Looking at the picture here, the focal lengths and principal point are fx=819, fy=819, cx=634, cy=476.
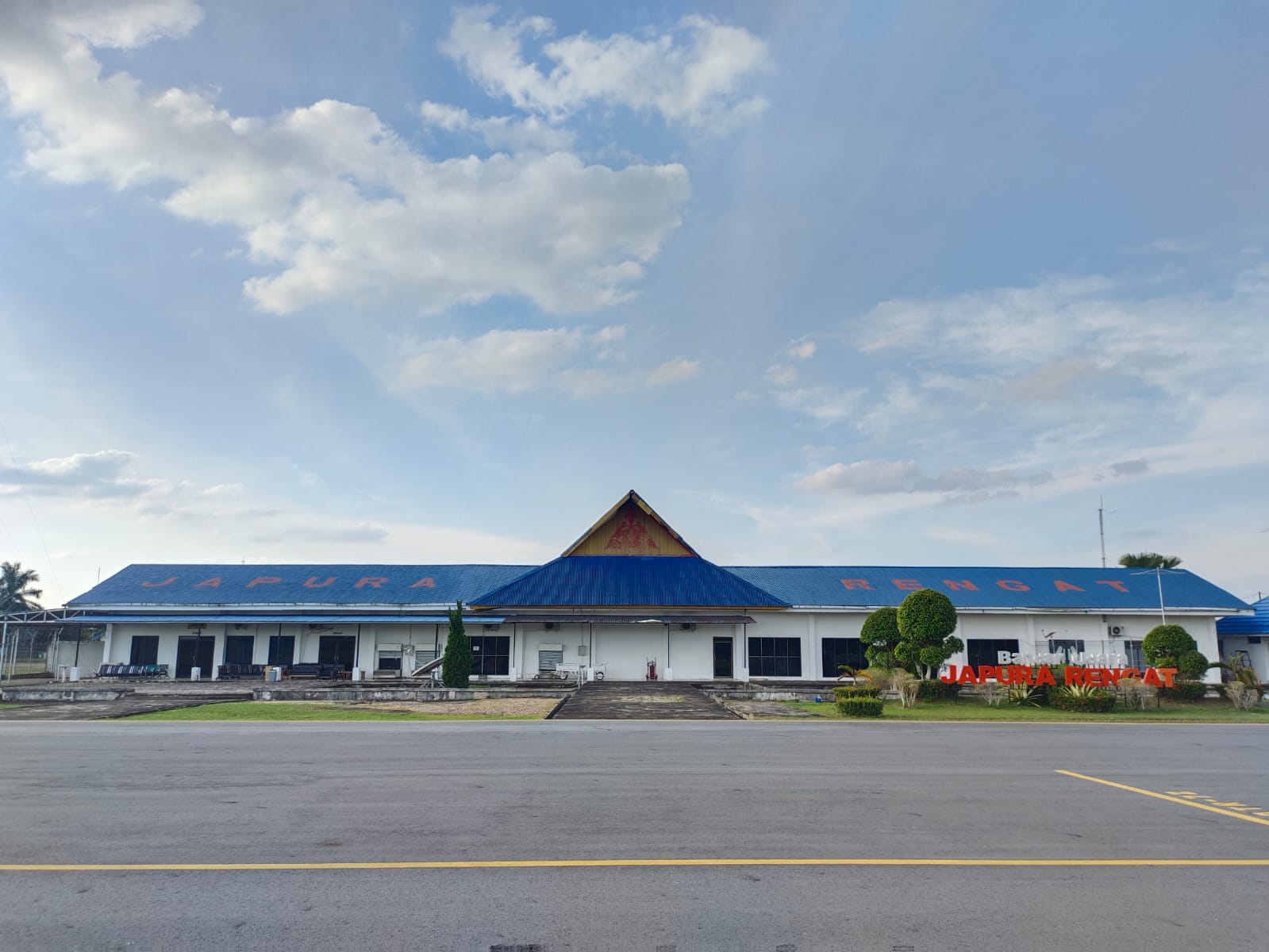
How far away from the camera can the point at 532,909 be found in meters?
6.18

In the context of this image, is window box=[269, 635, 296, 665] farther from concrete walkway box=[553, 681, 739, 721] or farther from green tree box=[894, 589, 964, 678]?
green tree box=[894, 589, 964, 678]

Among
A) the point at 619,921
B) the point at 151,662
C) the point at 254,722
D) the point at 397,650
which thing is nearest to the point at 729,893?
the point at 619,921

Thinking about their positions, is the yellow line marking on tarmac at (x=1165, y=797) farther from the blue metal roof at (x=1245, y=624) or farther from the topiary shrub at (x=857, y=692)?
the blue metal roof at (x=1245, y=624)

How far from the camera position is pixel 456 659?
102 ft

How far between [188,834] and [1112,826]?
9.91 meters

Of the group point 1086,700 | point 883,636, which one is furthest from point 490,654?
point 1086,700

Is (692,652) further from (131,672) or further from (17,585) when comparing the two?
(17,585)

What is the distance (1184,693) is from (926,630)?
10.3 metres

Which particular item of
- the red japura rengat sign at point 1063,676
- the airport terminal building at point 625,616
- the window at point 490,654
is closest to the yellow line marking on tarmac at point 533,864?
the red japura rengat sign at point 1063,676

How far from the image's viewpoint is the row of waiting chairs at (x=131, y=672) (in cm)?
3788

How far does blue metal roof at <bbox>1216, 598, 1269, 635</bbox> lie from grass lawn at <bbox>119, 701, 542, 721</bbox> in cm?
3992

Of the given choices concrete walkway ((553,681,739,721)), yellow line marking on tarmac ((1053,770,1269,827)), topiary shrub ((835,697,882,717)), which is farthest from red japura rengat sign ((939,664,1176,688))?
yellow line marking on tarmac ((1053,770,1269,827))

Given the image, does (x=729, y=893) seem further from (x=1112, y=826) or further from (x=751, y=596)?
(x=751, y=596)

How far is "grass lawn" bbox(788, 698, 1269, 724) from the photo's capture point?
23328 mm
